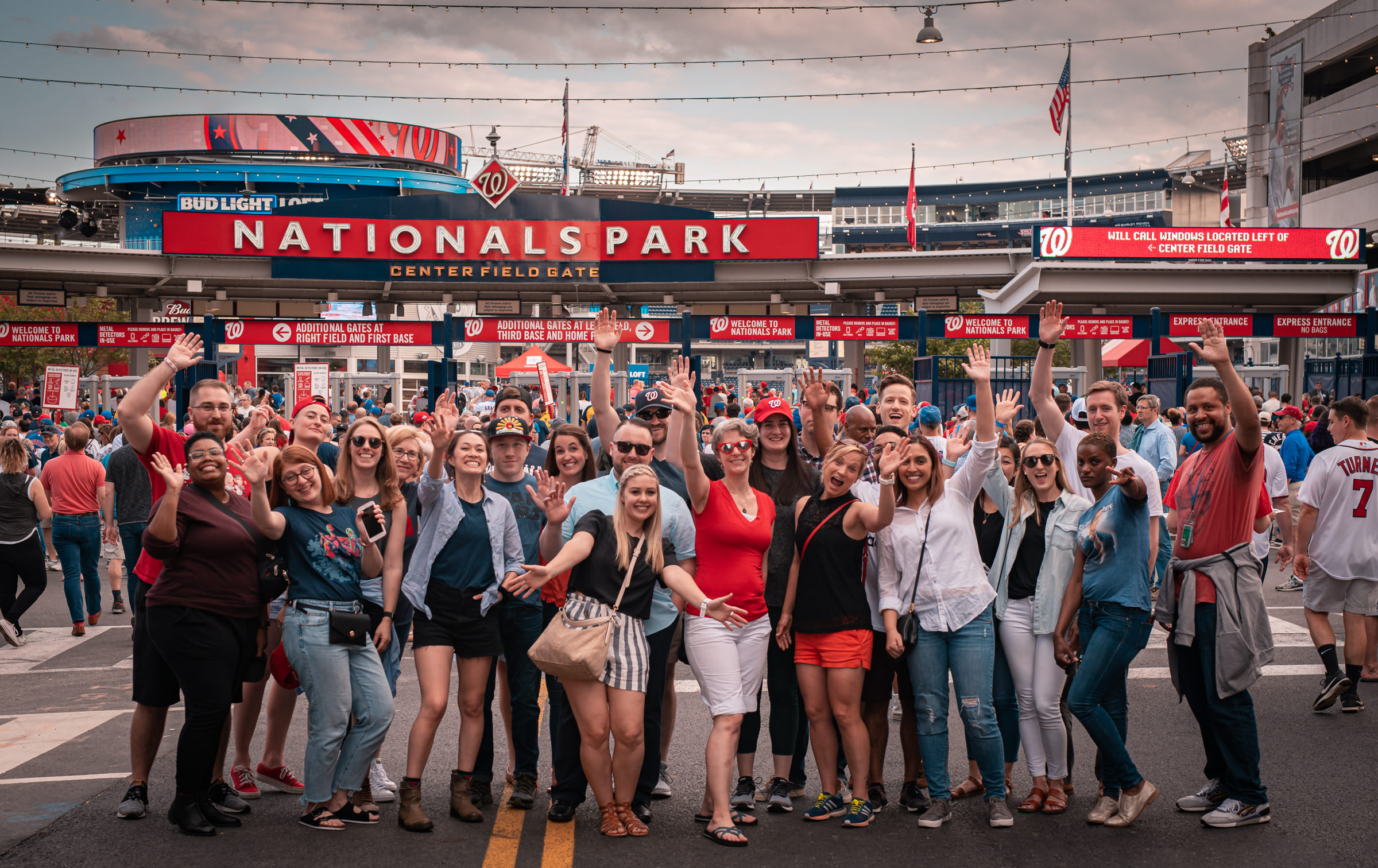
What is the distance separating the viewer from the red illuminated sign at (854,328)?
21.7m

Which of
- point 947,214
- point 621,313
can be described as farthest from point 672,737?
point 947,214

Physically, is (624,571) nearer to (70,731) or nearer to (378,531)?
(378,531)

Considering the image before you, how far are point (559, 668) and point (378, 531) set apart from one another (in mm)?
1139

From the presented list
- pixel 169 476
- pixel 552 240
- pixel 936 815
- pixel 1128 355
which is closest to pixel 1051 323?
pixel 936 815

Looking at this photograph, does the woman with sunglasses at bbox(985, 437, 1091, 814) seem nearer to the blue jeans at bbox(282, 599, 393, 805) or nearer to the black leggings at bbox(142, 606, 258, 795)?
the blue jeans at bbox(282, 599, 393, 805)

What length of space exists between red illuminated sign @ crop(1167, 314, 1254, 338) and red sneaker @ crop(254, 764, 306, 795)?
1777cm

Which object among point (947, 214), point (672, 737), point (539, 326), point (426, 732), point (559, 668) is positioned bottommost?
point (672, 737)

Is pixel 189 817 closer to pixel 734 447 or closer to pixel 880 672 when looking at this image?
pixel 734 447

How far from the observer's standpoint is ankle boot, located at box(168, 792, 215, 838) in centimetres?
479

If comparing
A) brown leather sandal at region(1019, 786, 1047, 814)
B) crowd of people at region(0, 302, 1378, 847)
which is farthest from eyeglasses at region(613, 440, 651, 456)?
brown leather sandal at region(1019, 786, 1047, 814)

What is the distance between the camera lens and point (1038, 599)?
516 centimetres

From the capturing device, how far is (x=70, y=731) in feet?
21.2

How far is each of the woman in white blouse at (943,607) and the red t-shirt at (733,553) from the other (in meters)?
0.60

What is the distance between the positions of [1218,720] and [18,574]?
31.8 ft
